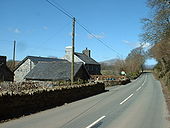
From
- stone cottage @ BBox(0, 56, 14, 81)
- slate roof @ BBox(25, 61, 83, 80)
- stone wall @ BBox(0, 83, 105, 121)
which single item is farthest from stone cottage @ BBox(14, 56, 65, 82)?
stone wall @ BBox(0, 83, 105, 121)

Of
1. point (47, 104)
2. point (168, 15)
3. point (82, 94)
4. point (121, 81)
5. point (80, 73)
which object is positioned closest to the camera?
point (47, 104)

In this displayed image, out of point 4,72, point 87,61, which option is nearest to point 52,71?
point 4,72

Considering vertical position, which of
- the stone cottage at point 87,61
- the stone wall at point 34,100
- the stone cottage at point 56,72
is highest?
the stone cottage at point 87,61

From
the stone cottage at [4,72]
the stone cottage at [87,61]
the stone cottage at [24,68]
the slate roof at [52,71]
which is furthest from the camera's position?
the stone cottage at [87,61]

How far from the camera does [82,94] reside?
23781 mm

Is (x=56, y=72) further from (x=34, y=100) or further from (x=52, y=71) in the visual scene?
(x=34, y=100)

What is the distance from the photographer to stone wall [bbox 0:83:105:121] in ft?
39.4

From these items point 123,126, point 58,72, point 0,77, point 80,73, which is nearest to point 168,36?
point 123,126

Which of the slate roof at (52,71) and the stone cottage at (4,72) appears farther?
the stone cottage at (4,72)

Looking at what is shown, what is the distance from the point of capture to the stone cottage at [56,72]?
4050 centimetres

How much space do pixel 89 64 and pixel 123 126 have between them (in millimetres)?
59950

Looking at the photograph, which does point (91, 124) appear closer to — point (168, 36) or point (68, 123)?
point (68, 123)

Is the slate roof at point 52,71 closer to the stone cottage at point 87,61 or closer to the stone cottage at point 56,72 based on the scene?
the stone cottage at point 56,72

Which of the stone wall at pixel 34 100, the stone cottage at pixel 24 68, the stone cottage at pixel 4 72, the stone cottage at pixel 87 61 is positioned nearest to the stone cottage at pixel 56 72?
the stone cottage at pixel 4 72
